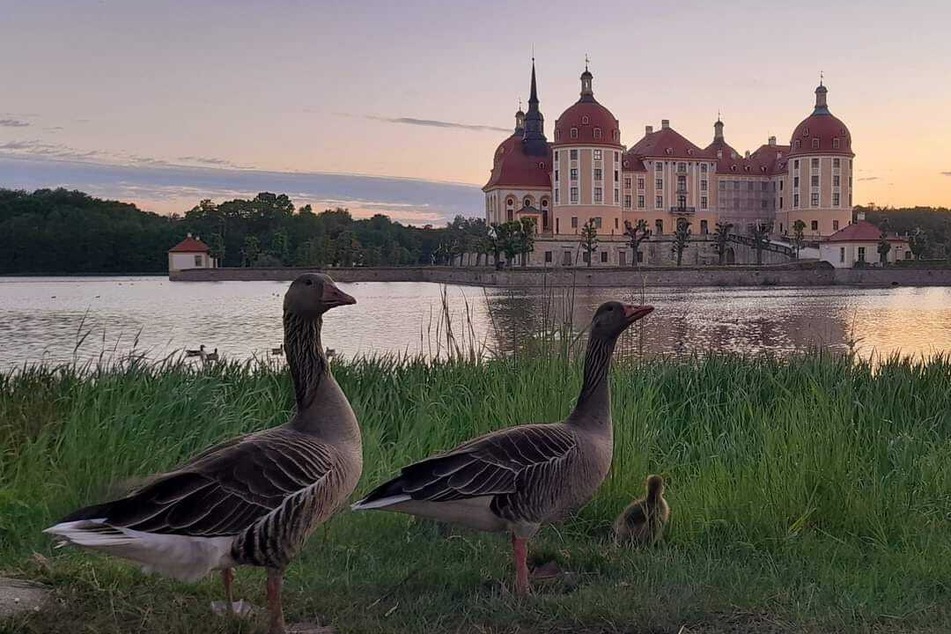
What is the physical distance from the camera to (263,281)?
78.1 metres

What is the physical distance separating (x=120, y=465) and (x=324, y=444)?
2.25 metres

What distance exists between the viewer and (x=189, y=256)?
269ft

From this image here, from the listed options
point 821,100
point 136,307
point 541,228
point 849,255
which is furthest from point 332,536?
point 821,100

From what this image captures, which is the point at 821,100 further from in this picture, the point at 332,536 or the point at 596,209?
the point at 332,536

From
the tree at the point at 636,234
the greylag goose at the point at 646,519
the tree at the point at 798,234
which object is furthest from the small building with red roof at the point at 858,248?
the greylag goose at the point at 646,519

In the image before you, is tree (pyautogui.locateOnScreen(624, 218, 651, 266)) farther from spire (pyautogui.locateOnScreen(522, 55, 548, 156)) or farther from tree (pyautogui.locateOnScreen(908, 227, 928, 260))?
tree (pyautogui.locateOnScreen(908, 227, 928, 260))

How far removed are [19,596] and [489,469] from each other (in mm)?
1994

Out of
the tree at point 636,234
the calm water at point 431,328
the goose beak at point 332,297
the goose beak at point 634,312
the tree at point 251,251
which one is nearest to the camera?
the goose beak at point 332,297

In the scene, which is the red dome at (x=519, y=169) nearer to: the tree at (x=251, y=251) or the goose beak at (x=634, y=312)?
the tree at (x=251, y=251)

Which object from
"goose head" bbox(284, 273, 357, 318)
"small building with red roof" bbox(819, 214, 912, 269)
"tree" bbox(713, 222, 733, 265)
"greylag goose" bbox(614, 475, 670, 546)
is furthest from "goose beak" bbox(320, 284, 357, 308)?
"tree" bbox(713, 222, 733, 265)

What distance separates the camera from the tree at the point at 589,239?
7246 cm

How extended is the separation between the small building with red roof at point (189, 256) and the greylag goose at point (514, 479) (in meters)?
81.9

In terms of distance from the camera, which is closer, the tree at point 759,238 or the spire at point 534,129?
the tree at point 759,238

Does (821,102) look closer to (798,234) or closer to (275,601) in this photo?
(798,234)
